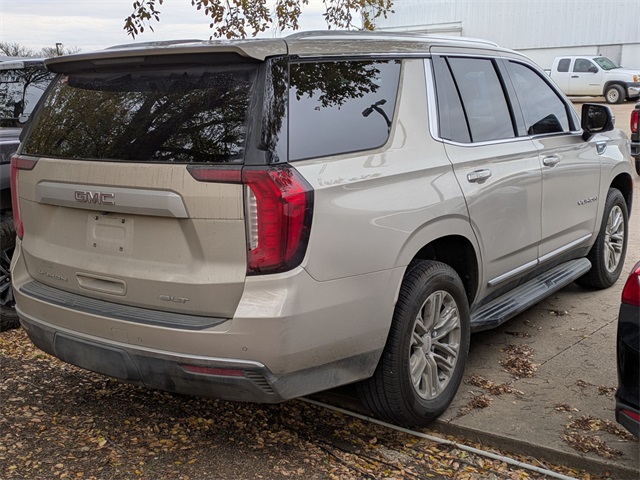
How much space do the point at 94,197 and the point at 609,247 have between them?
438 centimetres

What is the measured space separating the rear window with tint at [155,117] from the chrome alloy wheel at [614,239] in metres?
3.92

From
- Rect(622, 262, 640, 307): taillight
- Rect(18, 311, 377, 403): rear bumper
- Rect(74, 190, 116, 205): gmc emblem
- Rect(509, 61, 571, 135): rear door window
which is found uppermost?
Rect(509, 61, 571, 135): rear door window

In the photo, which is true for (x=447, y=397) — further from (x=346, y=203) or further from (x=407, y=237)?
(x=346, y=203)

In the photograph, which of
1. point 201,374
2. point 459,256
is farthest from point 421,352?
point 201,374

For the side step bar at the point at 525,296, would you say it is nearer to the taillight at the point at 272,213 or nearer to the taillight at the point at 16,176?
the taillight at the point at 272,213

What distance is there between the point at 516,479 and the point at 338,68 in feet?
6.72

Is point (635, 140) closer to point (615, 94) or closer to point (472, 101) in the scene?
point (472, 101)

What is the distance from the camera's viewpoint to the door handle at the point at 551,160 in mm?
4869

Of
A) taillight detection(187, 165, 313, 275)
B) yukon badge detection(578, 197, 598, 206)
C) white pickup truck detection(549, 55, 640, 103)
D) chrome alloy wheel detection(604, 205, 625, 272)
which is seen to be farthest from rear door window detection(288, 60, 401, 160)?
white pickup truck detection(549, 55, 640, 103)

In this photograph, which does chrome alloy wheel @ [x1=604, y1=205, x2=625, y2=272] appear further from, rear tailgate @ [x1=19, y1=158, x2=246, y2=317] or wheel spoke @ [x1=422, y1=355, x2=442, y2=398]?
rear tailgate @ [x1=19, y1=158, x2=246, y2=317]

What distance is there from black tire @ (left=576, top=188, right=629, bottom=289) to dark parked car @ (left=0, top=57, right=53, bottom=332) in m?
4.40

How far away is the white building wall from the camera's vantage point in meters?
36.2

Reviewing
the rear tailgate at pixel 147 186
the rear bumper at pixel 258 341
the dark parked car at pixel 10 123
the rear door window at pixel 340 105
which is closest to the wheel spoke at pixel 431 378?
the rear bumper at pixel 258 341

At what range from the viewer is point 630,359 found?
320cm
